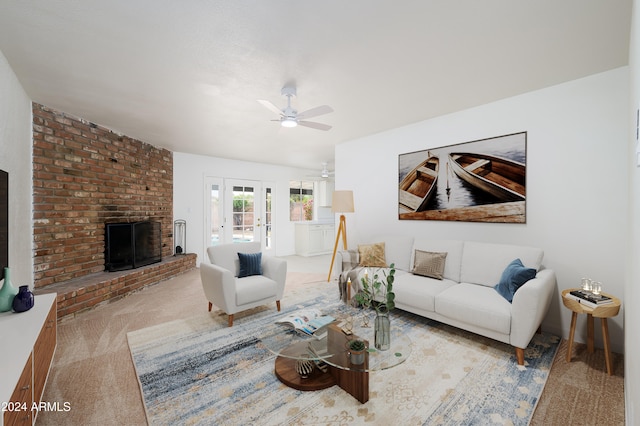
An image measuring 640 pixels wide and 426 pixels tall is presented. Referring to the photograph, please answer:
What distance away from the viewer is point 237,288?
120 inches

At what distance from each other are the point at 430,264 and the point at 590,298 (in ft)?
4.50

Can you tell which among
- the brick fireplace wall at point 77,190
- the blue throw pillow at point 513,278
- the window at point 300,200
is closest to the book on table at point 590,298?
the blue throw pillow at point 513,278

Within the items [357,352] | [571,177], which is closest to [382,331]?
[357,352]

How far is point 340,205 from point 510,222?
232cm

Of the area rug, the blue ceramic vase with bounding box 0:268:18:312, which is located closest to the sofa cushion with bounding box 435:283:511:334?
the area rug

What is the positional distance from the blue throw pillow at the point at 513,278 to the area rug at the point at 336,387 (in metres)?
0.49

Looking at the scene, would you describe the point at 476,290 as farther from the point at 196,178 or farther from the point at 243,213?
the point at 196,178

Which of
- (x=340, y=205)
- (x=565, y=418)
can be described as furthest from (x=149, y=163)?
(x=565, y=418)

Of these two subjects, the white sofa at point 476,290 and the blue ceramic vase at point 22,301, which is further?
the white sofa at point 476,290

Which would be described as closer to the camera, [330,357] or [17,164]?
[330,357]

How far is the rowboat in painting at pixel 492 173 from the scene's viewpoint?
3.04 metres

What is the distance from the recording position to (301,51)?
212 cm

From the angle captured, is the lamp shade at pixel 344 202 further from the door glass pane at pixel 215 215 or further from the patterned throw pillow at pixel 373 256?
the door glass pane at pixel 215 215

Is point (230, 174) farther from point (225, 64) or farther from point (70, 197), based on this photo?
point (225, 64)
